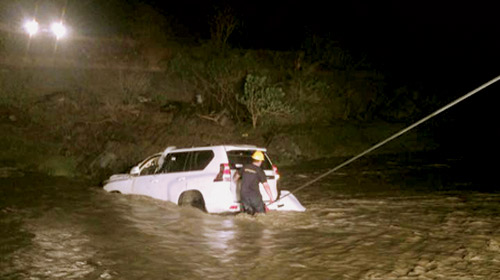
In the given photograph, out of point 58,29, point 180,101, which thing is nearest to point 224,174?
point 180,101

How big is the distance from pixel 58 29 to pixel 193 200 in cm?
2740

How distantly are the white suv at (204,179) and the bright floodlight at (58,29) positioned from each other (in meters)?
25.0

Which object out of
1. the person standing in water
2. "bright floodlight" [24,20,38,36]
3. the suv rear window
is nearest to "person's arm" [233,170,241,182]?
the person standing in water

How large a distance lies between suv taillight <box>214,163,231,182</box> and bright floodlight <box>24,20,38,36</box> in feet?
Answer: 86.9

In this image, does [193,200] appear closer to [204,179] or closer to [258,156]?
[204,179]

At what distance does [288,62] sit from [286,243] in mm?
30824

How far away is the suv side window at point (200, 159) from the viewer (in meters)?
10.9

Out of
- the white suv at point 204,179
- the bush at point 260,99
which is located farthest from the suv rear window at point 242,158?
the bush at point 260,99

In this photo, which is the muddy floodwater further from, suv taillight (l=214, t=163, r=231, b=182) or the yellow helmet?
the yellow helmet

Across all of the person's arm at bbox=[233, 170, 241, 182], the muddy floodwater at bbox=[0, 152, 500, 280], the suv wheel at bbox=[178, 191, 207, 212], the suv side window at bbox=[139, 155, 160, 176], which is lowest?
the muddy floodwater at bbox=[0, 152, 500, 280]

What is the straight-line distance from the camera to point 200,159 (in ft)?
36.4

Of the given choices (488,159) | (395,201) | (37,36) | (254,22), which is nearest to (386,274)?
(395,201)

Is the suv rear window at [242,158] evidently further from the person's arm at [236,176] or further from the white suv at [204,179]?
the person's arm at [236,176]

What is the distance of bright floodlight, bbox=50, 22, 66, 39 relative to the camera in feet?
112
